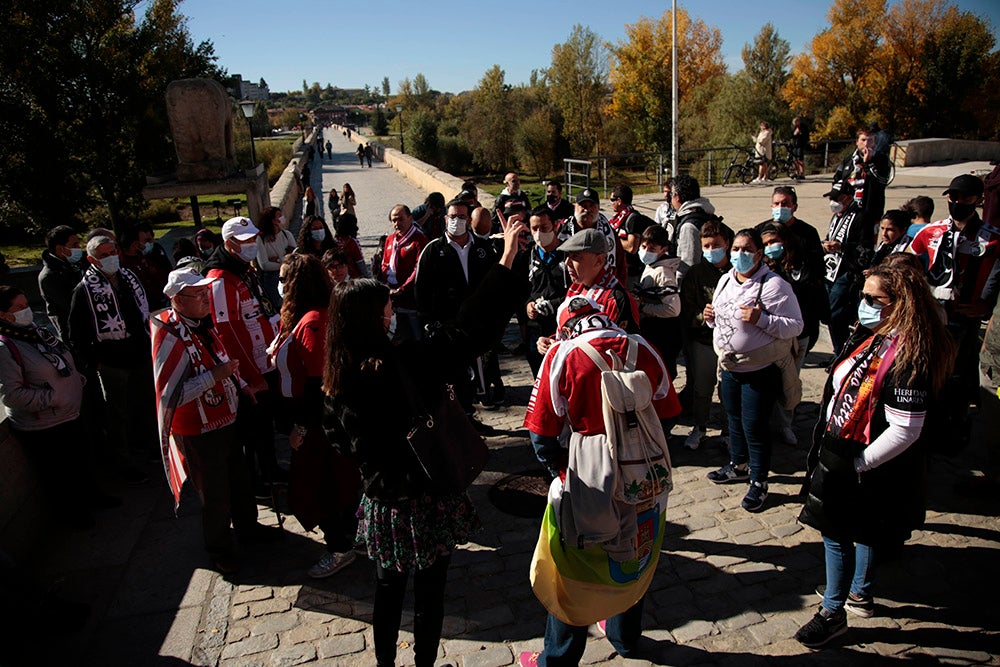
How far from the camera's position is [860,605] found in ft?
11.9

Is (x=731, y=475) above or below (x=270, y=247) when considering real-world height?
below

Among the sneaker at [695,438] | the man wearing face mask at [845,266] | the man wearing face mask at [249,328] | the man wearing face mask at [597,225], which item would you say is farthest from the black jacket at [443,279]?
the man wearing face mask at [845,266]

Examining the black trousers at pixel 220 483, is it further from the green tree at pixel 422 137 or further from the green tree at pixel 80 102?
the green tree at pixel 422 137

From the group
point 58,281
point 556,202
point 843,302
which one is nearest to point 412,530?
point 58,281

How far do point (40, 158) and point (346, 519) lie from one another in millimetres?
14281

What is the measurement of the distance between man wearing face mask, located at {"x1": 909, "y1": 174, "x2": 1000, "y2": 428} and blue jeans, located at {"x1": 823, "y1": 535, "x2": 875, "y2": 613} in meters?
2.58

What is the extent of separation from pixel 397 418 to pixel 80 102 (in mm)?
15727

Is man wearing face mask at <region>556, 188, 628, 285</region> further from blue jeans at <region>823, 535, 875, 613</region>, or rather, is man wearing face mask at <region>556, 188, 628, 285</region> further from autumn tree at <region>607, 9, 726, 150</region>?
autumn tree at <region>607, 9, 726, 150</region>

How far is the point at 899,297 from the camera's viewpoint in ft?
10.0

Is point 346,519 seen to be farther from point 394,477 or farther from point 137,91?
point 137,91

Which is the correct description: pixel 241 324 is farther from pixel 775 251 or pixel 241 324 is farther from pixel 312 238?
pixel 775 251

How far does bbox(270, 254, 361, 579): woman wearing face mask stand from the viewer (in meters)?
3.92

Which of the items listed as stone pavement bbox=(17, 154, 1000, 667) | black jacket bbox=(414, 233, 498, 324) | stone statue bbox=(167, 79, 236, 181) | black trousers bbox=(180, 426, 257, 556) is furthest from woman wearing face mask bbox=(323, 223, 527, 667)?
stone statue bbox=(167, 79, 236, 181)

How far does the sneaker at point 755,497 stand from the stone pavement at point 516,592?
0.22 ft
